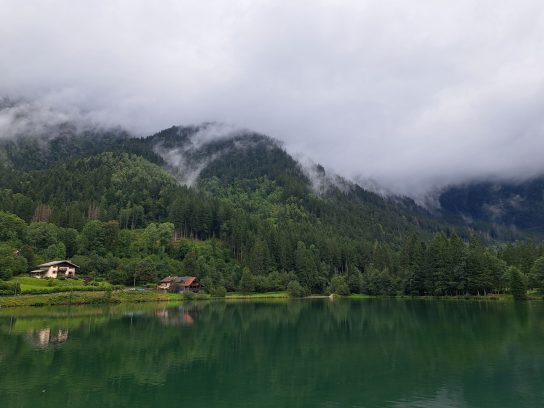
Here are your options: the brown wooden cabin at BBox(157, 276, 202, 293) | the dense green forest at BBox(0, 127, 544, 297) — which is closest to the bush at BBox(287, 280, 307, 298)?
the dense green forest at BBox(0, 127, 544, 297)

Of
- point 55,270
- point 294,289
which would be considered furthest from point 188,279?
point 55,270

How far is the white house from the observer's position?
113 m

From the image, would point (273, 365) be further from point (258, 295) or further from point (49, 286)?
point (258, 295)

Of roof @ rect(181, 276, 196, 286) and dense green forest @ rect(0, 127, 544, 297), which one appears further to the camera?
roof @ rect(181, 276, 196, 286)

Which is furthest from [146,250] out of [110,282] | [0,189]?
[0,189]

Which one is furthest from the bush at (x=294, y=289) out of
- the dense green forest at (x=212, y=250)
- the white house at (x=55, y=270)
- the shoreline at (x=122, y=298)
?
the white house at (x=55, y=270)

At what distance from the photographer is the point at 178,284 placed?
128 metres

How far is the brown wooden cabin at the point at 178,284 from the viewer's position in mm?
127338

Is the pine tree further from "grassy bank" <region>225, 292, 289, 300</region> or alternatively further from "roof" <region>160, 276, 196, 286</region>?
"roof" <region>160, 276, 196, 286</region>

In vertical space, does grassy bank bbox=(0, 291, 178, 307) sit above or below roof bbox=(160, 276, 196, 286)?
below

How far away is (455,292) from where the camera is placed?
403 ft

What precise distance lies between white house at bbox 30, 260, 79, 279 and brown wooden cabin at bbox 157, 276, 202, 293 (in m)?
25.3

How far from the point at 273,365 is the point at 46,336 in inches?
1201

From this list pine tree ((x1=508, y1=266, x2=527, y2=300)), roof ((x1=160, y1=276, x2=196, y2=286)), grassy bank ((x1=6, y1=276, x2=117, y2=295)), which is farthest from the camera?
roof ((x1=160, y1=276, x2=196, y2=286))
